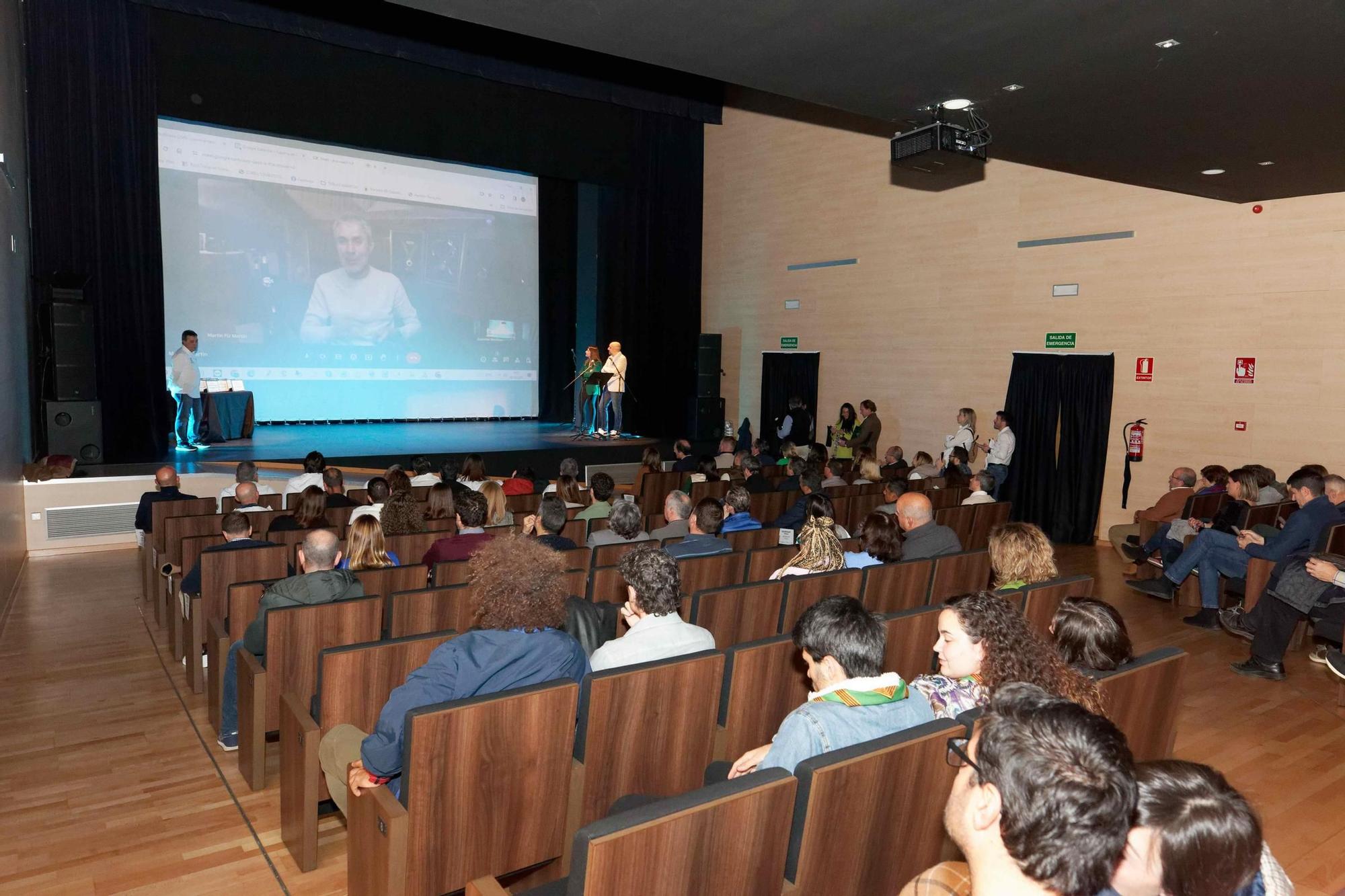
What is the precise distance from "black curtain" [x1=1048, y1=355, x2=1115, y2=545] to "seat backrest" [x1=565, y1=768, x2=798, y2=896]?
863 centimetres

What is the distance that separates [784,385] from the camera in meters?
13.1

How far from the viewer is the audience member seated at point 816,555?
157 inches

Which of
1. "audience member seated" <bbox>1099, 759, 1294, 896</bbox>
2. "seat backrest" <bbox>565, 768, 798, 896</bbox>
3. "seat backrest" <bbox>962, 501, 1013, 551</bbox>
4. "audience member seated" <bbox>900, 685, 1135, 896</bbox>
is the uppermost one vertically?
"audience member seated" <bbox>900, 685, 1135, 896</bbox>

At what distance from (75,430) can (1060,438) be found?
34.5 ft

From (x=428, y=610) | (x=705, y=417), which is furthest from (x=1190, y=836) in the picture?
(x=705, y=417)

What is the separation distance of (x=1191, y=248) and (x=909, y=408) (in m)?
3.75

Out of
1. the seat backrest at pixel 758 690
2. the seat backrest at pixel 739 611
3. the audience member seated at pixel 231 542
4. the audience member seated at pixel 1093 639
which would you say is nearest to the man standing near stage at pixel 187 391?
the audience member seated at pixel 231 542

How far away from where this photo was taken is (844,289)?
12125mm

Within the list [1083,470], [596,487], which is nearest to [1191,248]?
[1083,470]

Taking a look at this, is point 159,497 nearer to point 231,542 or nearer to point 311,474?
point 311,474

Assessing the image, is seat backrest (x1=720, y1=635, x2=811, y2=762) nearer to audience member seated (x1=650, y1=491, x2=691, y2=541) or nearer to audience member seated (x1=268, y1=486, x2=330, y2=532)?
audience member seated (x1=650, y1=491, x2=691, y2=541)

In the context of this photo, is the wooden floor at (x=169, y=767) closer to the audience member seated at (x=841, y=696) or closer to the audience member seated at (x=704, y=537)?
the audience member seated at (x=841, y=696)

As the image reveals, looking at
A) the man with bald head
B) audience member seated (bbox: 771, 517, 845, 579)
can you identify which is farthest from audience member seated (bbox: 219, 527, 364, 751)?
the man with bald head

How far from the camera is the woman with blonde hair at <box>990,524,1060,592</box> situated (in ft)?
12.3
